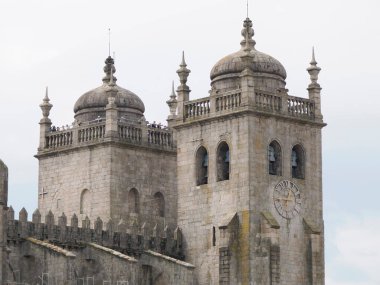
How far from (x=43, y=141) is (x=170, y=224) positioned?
378 inches

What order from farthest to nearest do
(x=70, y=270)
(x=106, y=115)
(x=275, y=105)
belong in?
(x=106, y=115) < (x=275, y=105) < (x=70, y=270)

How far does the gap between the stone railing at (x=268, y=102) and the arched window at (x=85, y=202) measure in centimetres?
1422

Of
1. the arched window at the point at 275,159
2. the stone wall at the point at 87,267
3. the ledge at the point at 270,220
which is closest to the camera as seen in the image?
the stone wall at the point at 87,267

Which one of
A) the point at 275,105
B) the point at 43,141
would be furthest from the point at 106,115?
the point at 275,105

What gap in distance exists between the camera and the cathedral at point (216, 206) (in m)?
102

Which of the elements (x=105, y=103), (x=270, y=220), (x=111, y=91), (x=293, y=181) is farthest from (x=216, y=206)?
(x=105, y=103)

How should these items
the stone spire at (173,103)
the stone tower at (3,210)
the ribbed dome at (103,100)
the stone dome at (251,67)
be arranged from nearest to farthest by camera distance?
the stone tower at (3,210) → the stone dome at (251,67) → the ribbed dome at (103,100) → the stone spire at (173,103)

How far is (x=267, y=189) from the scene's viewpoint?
104375mm

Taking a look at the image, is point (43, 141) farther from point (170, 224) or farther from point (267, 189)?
point (267, 189)

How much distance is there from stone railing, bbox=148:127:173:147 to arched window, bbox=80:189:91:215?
507cm

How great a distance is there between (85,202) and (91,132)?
4376mm

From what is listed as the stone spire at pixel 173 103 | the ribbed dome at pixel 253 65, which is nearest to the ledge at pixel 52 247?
the ribbed dome at pixel 253 65

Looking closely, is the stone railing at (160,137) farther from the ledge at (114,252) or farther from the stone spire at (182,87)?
the ledge at (114,252)

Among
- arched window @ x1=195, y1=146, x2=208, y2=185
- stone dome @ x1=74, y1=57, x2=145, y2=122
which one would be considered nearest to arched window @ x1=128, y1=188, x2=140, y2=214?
stone dome @ x1=74, y1=57, x2=145, y2=122
